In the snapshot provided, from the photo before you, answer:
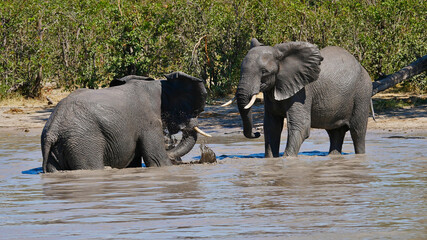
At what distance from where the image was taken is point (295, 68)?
11.9 metres

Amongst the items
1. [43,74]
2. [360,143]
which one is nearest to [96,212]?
[360,143]

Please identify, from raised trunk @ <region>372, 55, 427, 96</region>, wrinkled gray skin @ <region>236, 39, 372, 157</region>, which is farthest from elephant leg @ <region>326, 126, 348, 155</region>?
raised trunk @ <region>372, 55, 427, 96</region>

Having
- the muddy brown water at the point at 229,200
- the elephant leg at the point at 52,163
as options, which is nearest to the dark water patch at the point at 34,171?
the muddy brown water at the point at 229,200

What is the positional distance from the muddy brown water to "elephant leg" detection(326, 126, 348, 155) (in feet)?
2.91

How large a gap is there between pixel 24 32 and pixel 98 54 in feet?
9.35

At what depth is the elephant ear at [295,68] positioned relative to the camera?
1163 cm

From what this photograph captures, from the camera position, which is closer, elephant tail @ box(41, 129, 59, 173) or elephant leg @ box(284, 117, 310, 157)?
elephant tail @ box(41, 129, 59, 173)

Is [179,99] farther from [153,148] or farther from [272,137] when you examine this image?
[272,137]

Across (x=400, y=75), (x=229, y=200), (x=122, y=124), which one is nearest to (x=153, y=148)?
(x=122, y=124)

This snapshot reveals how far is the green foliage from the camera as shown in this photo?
19938 mm

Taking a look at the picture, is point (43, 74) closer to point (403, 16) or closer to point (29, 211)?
point (403, 16)

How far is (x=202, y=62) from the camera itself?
20953 millimetres

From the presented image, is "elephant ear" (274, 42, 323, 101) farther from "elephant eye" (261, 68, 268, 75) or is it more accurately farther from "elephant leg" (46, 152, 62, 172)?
"elephant leg" (46, 152, 62, 172)

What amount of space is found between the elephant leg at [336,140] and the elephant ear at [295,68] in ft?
4.27
